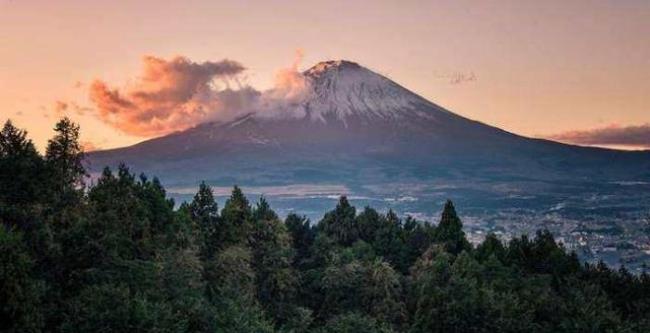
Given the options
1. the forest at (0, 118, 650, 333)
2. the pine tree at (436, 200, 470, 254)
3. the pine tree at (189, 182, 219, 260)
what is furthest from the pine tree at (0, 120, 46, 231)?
the pine tree at (436, 200, 470, 254)

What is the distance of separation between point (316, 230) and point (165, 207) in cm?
2074

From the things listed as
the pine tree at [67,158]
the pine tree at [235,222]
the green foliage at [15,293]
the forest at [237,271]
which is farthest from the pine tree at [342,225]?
the green foliage at [15,293]

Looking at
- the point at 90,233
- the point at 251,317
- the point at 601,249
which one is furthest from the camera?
the point at 601,249

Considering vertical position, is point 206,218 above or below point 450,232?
above

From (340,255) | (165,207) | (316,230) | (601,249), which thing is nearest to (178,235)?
(165,207)

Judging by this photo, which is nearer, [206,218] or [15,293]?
[15,293]

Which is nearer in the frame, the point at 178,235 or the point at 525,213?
the point at 178,235

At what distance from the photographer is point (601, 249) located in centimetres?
13812

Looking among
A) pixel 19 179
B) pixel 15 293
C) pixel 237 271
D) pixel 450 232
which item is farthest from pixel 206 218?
pixel 15 293

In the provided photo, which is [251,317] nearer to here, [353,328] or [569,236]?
[353,328]

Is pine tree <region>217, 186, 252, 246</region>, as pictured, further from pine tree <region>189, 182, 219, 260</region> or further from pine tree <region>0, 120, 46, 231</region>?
pine tree <region>0, 120, 46, 231</region>

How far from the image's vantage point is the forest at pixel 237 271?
2807 centimetres

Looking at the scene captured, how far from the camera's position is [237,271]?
41719mm

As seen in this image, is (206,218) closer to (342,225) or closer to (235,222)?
(235,222)
